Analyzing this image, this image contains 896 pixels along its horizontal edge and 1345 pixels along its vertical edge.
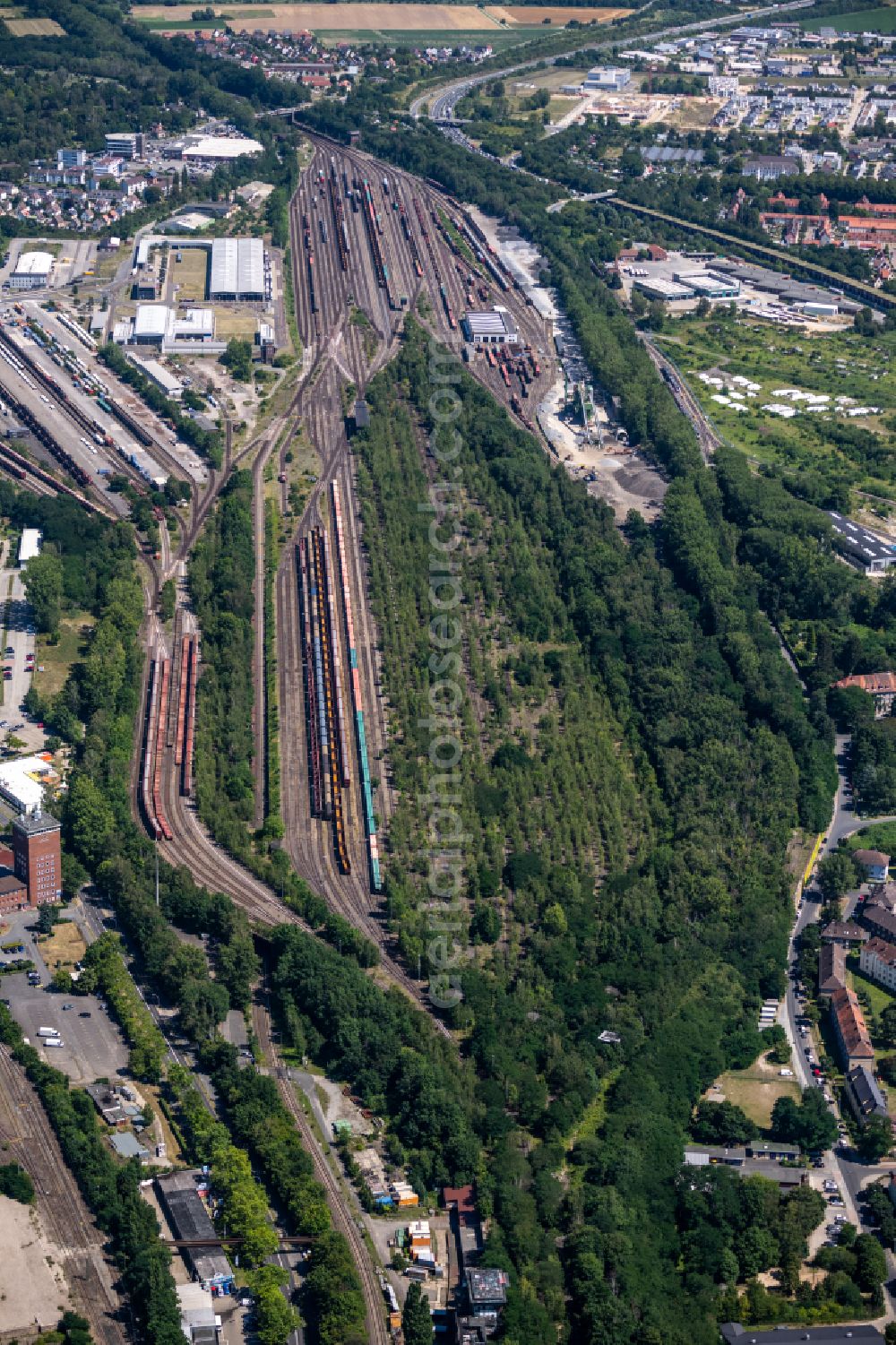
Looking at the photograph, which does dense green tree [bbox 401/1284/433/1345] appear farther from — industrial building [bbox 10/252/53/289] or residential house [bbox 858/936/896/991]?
industrial building [bbox 10/252/53/289]

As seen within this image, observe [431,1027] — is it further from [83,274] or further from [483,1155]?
[83,274]

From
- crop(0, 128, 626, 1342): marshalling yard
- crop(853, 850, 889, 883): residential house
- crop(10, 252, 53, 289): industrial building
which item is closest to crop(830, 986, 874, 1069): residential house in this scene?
crop(853, 850, 889, 883): residential house

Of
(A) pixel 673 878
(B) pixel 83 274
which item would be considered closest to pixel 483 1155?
(A) pixel 673 878

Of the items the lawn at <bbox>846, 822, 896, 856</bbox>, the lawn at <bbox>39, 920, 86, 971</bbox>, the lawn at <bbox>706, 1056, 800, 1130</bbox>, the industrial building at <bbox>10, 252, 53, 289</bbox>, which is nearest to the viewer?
the lawn at <bbox>706, 1056, 800, 1130</bbox>

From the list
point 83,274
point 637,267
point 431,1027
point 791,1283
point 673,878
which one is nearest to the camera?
point 791,1283

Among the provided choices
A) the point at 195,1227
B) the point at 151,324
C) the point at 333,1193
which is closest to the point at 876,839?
the point at 333,1193

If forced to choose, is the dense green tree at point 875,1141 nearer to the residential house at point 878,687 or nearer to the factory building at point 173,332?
the residential house at point 878,687
